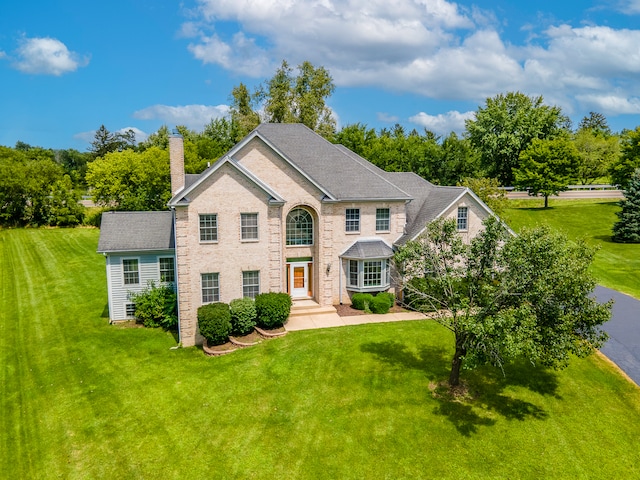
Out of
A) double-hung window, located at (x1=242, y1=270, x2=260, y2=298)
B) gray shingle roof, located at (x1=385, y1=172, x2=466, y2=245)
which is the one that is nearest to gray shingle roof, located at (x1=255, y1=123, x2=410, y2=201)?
gray shingle roof, located at (x1=385, y1=172, x2=466, y2=245)

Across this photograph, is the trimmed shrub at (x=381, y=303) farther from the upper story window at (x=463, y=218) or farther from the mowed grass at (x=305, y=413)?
the upper story window at (x=463, y=218)

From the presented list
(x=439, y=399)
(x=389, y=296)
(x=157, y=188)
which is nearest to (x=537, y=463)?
(x=439, y=399)

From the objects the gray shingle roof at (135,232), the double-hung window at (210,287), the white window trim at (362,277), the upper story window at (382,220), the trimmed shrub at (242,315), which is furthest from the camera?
the upper story window at (382,220)

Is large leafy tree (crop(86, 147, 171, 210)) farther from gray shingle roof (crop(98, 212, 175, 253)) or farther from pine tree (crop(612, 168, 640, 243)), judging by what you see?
pine tree (crop(612, 168, 640, 243))

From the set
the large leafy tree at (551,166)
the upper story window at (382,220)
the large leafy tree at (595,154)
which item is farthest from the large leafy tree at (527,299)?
the large leafy tree at (595,154)

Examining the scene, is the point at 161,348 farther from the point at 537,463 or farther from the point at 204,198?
the point at 537,463

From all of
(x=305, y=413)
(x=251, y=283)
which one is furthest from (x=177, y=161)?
(x=305, y=413)
